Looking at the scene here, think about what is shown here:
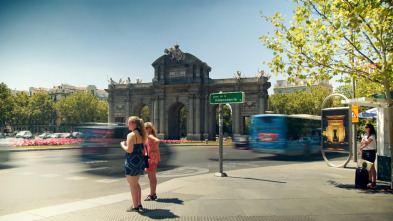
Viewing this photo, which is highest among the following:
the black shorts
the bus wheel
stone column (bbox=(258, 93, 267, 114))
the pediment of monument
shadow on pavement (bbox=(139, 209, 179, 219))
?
the pediment of monument

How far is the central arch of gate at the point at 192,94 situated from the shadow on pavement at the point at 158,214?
45.7 m

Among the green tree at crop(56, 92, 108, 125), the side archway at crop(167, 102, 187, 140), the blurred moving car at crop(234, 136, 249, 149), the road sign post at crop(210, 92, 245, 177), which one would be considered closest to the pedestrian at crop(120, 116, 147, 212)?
the road sign post at crop(210, 92, 245, 177)

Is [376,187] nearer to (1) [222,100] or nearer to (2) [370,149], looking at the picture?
(2) [370,149]

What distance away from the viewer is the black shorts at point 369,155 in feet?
33.0

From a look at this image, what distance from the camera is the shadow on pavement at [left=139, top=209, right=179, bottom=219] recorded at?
20.5ft

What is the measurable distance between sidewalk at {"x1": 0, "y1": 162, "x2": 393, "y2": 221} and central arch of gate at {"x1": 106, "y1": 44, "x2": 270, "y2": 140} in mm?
42181

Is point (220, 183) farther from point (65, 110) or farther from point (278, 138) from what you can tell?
point (65, 110)

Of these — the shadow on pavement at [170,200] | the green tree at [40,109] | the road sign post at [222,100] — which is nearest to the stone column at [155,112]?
the road sign post at [222,100]

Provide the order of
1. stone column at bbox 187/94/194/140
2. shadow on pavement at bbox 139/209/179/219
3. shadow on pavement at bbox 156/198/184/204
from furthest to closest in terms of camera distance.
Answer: stone column at bbox 187/94/194/140
shadow on pavement at bbox 156/198/184/204
shadow on pavement at bbox 139/209/179/219

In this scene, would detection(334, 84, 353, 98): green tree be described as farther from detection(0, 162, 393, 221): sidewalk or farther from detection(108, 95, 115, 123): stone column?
Result: detection(0, 162, 393, 221): sidewalk

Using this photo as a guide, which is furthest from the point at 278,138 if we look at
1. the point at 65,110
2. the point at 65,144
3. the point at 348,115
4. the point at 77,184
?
the point at 65,110

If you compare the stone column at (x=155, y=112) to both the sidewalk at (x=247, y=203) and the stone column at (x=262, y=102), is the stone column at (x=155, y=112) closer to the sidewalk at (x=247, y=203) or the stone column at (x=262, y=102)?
the stone column at (x=262, y=102)

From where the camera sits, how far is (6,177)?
12.0 meters

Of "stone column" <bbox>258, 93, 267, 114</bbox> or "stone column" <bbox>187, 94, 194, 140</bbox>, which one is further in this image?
"stone column" <bbox>187, 94, 194, 140</bbox>
